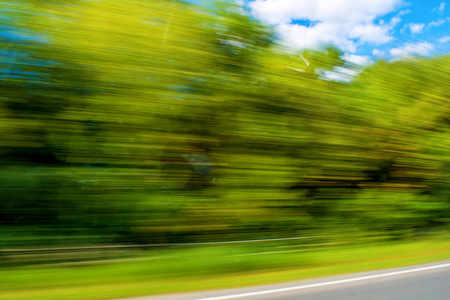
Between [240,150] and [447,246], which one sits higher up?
[240,150]

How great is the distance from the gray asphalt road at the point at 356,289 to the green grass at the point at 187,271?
0.96 feet

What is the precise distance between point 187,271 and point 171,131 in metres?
2.23

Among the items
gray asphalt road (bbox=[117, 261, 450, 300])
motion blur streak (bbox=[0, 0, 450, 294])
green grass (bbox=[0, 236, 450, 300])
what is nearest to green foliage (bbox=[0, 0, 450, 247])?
motion blur streak (bbox=[0, 0, 450, 294])

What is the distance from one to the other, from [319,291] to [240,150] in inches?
109

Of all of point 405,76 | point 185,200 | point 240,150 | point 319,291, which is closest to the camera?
point 319,291

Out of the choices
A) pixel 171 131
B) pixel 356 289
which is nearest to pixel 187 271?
pixel 171 131

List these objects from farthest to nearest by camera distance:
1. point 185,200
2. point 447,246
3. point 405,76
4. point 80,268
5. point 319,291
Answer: point 405,76
point 447,246
point 185,200
point 80,268
point 319,291

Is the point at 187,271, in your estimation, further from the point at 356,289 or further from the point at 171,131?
the point at 356,289

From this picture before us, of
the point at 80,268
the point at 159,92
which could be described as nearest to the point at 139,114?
the point at 159,92

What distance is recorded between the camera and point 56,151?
195 inches

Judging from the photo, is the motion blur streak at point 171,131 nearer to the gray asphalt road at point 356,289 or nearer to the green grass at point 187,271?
the green grass at point 187,271

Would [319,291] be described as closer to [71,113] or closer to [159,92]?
[159,92]

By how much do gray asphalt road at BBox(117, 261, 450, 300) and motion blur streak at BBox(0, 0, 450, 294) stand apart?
177 centimetres

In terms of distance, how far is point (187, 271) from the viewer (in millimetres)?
5012
